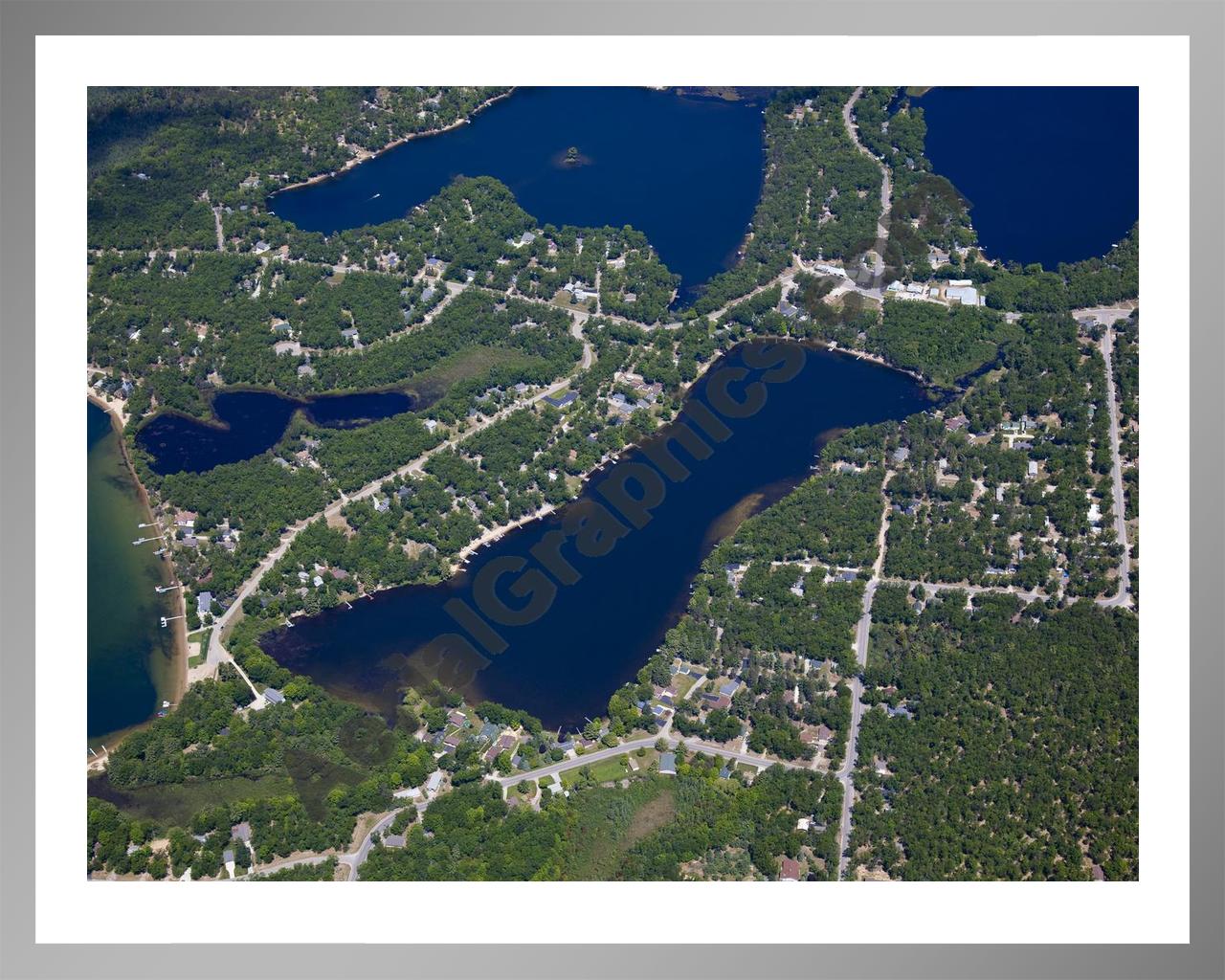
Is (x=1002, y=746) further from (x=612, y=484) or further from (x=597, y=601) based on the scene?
(x=612, y=484)

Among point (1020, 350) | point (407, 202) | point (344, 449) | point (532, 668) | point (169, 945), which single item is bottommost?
point (169, 945)

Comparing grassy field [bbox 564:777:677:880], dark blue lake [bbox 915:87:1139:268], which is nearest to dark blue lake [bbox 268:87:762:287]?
dark blue lake [bbox 915:87:1139:268]

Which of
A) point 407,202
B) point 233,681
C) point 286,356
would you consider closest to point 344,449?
point 286,356

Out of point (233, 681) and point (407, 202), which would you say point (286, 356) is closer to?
point (407, 202)

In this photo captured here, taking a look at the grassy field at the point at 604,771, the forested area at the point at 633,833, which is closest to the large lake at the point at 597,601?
the grassy field at the point at 604,771

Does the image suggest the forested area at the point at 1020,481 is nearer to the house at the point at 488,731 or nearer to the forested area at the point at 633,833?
the forested area at the point at 633,833

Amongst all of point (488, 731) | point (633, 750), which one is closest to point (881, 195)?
point (633, 750)
